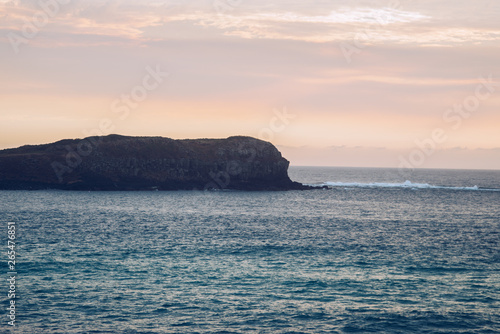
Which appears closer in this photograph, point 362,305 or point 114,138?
point 362,305

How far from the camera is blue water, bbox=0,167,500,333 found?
30.3 metres

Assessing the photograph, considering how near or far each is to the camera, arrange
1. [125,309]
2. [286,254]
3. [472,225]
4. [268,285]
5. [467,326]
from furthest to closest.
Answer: [472,225] → [286,254] → [268,285] → [125,309] → [467,326]

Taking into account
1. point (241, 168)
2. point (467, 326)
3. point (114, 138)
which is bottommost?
point (467, 326)

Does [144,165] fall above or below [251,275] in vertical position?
above

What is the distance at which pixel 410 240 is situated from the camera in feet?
201

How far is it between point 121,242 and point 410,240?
37.3 metres

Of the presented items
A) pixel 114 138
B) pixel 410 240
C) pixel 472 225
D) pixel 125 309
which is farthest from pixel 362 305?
pixel 114 138

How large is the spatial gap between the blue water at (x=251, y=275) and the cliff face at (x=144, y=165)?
6413 centimetres

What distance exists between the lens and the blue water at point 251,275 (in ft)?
99.3

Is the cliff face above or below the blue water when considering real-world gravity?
above

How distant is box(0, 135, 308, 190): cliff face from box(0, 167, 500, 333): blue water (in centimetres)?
6413

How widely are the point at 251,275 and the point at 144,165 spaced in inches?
4452

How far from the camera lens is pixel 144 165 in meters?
148

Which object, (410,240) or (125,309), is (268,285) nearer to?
(125,309)
